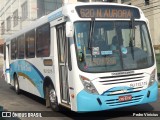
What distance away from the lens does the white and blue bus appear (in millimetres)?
7805

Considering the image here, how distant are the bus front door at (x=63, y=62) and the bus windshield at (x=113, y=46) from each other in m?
→ 0.73

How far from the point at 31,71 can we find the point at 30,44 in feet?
3.19

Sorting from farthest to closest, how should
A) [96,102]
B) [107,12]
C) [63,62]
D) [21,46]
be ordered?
[21,46]
[63,62]
[107,12]
[96,102]

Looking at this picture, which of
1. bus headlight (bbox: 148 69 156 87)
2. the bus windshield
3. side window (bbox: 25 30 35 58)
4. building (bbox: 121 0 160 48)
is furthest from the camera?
building (bbox: 121 0 160 48)

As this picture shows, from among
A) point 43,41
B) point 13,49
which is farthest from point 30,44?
point 13,49

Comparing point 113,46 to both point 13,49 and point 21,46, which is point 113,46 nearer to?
point 21,46

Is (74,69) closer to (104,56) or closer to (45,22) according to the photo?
(104,56)

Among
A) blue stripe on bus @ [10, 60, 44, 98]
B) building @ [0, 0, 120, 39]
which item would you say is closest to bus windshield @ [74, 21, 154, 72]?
blue stripe on bus @ [10, 60, 44, 98]

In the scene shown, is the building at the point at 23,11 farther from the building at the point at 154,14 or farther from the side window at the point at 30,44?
the side window at the point at 30,44

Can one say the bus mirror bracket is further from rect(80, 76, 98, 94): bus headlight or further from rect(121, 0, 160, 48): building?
rect(121, 0, 160, 48): building

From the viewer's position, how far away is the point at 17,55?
46.8 ft

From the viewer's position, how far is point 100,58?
26.2 ft

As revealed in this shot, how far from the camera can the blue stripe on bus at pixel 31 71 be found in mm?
10633

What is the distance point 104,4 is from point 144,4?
116 feet
